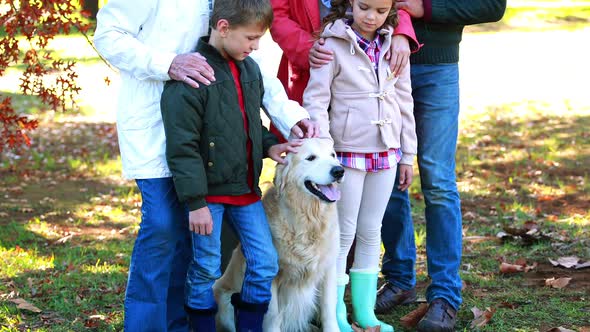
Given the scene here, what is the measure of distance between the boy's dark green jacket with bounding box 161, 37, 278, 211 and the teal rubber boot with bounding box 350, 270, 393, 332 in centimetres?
95

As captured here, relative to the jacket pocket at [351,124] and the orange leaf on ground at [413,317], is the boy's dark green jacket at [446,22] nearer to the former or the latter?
the jacket pocket at [351,124]

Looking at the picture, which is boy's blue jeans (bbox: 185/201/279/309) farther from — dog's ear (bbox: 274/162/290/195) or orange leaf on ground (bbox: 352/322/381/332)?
orange leaf on ground (bbox: 352/322/381/332)

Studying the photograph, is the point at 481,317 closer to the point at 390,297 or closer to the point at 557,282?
the point at 390,297

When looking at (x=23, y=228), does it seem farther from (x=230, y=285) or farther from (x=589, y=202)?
(x=589, y=202)

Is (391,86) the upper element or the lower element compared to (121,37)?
lower

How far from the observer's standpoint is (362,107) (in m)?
4.22

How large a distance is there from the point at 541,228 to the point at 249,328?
327cm

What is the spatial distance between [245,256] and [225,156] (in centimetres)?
54

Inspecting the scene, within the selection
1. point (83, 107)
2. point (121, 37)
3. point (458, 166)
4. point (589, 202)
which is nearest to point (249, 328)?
point (121, 37)

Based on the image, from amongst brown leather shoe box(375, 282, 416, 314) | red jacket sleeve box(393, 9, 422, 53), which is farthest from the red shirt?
brown leather shoe box(375, 282, 416, 314)

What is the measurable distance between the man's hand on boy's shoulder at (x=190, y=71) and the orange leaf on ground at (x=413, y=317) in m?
1.87

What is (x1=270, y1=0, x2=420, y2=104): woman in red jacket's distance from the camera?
13.9ft

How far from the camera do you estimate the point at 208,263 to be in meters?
3.91

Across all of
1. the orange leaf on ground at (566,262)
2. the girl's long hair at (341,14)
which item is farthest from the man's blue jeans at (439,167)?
the orange leaf on ground at (566,262)
